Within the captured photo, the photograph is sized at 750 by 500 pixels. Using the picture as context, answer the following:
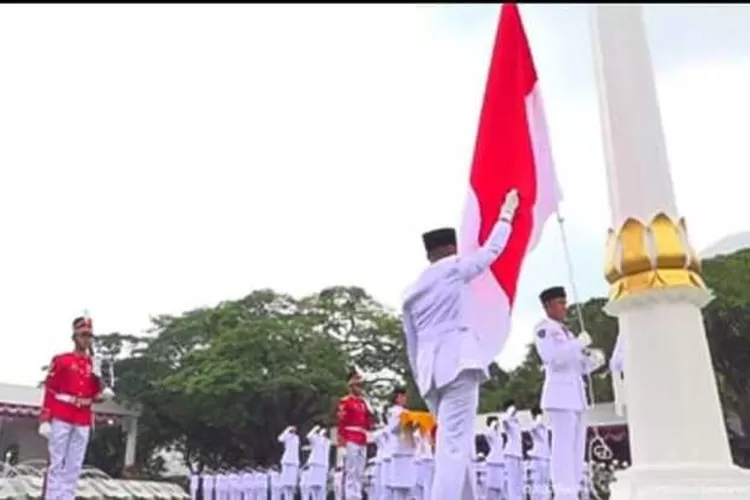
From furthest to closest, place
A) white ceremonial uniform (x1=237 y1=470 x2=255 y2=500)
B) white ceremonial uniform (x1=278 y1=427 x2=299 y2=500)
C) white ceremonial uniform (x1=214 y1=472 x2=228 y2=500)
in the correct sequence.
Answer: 1. white ceremonial uniform (x1=214 y1=472 x2=228 y2=500)
2. white ceremonial uniform (x1=237 y1=470 x2=255 y2=500)
3. white ceremonial uniform (x1=278 y1=427 x2=299 y2=500)

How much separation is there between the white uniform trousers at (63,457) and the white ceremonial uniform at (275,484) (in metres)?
13.4

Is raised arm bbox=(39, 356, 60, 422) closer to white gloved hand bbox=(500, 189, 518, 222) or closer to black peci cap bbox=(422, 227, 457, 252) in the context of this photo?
black peci cap bbox=(422, 227, 457, 252)

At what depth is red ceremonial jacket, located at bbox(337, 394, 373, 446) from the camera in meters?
11.1

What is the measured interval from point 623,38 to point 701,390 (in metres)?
1.06

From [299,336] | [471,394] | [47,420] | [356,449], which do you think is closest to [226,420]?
[299,336]

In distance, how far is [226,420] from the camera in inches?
1180

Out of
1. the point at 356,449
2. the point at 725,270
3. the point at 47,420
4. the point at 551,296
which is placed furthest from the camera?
the point at 725,270

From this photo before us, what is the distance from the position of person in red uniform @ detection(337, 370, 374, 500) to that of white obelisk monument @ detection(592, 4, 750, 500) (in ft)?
27.8

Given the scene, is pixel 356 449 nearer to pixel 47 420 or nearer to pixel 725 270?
pixel 47 420

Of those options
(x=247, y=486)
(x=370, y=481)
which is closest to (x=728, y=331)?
(x=247, y=486)

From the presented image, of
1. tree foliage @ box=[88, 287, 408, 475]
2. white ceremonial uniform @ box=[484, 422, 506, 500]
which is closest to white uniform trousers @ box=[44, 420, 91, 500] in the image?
white ceremonial uniform @ box=[484, 422, 506, 500]

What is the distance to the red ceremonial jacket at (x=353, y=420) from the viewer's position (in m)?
11.1

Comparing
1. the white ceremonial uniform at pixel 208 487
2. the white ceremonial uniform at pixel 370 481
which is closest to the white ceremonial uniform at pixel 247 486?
the white ceremonial uniform at pixel 208 487

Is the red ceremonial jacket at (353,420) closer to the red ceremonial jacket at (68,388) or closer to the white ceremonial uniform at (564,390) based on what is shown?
the red ceremonial jacket at (68,388)
